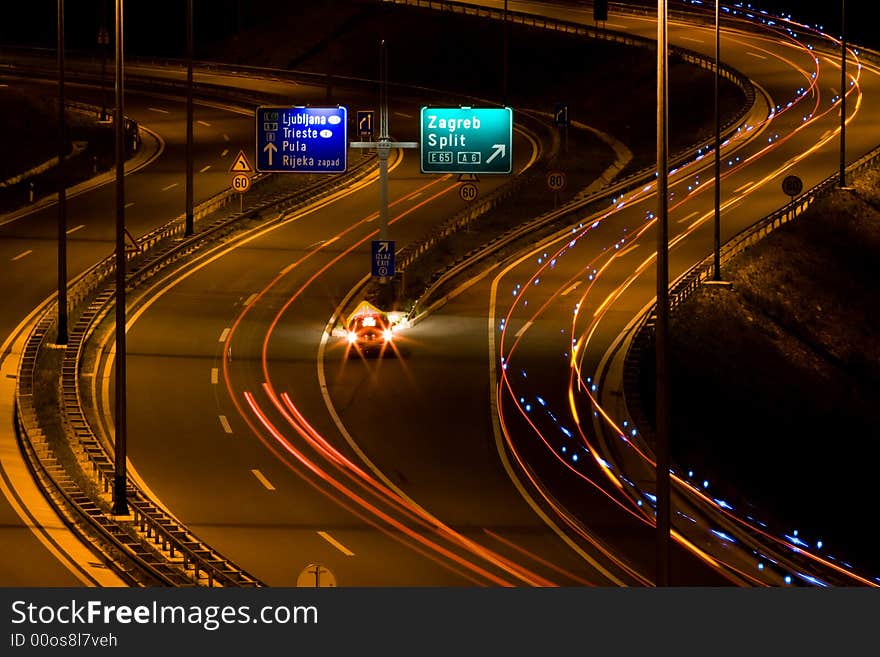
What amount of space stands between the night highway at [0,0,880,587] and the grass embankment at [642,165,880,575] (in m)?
2.07

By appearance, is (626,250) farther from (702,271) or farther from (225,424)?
(225,424)

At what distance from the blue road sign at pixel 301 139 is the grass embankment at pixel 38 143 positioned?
16.1 m

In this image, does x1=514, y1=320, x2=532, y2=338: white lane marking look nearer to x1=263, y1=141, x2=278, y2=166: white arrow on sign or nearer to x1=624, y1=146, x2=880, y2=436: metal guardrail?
x1=624, y1=146, x2=880, y2=436: metal guardrail

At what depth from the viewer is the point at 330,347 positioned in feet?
141

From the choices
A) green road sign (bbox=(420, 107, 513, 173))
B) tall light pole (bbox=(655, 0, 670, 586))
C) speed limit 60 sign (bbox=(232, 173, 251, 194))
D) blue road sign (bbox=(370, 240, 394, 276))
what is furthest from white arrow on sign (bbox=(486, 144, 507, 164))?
tall light pole (bbox=(655, 0, 670, 586))

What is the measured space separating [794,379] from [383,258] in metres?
12.0

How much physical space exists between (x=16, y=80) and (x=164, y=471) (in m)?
62.6

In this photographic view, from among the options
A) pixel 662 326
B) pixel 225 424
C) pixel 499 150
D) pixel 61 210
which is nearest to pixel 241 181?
pixel 499 150

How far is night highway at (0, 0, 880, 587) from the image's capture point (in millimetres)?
27828

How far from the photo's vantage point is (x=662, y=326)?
20.6 m

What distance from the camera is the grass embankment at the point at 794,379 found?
39.0m

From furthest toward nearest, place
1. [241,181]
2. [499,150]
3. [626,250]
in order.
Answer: [626,250], [241,181], [499,150]

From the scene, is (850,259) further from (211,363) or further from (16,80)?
(16,80)

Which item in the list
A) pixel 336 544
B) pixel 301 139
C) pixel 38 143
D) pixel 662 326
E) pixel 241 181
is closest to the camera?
pixel 662 326
